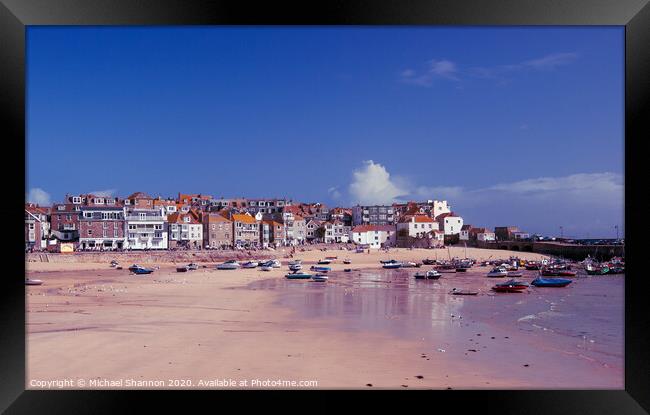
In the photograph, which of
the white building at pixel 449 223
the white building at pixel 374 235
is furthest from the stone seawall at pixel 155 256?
the white building at pixel 449 223

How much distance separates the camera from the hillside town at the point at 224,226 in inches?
1377

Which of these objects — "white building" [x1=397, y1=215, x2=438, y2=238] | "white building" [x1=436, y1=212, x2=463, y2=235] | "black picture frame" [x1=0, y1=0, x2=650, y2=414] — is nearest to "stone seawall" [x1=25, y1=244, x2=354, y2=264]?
"white building" [x1=397, y1=215, x2=438, y2=238]

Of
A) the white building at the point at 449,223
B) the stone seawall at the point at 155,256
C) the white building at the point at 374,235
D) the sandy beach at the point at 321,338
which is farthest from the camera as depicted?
the white building at the point at 374,235

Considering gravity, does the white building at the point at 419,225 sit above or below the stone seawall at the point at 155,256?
above

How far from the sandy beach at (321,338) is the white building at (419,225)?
2417cm

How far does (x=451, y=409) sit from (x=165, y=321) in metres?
7.02

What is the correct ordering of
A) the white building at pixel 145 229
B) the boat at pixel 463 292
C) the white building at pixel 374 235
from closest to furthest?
the boat at pixel 463 292 < the white building at pixel 145 229 < the white building at pixel 374 235

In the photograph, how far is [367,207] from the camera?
5116 cm

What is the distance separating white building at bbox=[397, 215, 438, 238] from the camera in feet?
131

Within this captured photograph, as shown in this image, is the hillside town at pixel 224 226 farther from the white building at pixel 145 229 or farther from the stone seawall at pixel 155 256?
the stone seawall at pixel 155 256

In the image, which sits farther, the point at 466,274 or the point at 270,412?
the point at 466,274
